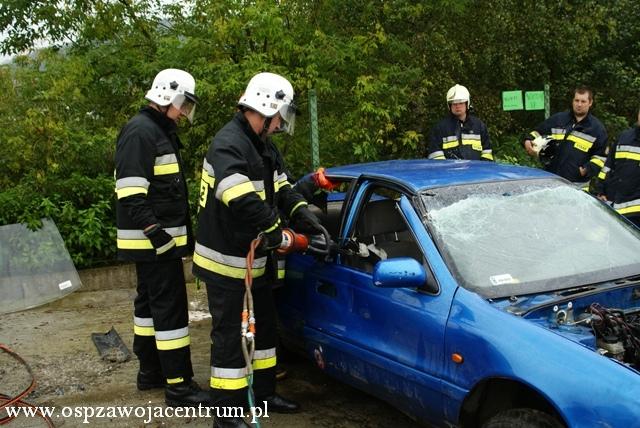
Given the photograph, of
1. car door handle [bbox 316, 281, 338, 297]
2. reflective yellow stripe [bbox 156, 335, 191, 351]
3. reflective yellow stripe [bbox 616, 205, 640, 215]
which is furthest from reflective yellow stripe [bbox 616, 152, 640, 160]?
reflective yellow stripe [bbox 156, 335, 191, 351]

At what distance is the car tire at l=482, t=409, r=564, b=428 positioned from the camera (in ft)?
8.24

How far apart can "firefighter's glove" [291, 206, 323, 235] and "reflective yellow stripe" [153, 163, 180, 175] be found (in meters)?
0.83

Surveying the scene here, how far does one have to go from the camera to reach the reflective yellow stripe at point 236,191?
3.45m

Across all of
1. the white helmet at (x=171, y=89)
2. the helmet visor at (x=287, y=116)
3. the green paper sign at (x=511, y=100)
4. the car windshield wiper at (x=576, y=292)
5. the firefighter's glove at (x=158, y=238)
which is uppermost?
the white helmet at (x=171, y=89)

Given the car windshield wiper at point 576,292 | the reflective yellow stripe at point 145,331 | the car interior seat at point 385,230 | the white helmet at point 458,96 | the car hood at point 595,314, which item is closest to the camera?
the car hood at point 595,314

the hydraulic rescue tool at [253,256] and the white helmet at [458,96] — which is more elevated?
the white helmet at [458,96]

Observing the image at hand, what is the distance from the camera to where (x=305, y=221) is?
4031 mm

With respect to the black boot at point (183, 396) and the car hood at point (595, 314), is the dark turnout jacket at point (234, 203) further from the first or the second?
the car hood at point (595, 314)

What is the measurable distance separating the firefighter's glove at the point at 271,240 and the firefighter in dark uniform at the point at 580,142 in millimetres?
3725

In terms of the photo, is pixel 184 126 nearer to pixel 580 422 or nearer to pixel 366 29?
pixel 366 29

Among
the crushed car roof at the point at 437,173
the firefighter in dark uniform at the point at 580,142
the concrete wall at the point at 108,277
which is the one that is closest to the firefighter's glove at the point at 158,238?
the crushed car roof at the point at 437,173

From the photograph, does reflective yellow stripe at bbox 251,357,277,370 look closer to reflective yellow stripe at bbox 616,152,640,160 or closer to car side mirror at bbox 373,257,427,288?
car side mirror at bbox 373,257,427,288

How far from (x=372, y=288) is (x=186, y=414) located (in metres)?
1.53

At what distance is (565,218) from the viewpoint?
137 inches
